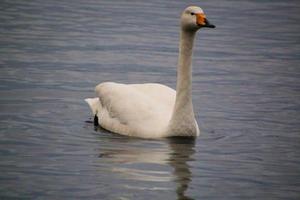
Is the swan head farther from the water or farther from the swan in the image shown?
the water

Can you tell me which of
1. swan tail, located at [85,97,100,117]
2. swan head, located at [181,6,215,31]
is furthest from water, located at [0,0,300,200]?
swan head, located at [181,6,215,31]

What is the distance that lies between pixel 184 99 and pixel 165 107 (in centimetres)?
65

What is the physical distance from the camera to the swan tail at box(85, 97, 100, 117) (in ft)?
55.3

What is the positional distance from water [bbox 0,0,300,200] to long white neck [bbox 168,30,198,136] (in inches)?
9.9

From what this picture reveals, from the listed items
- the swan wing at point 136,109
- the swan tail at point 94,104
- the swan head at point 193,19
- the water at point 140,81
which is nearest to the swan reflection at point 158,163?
the water at point 140,81

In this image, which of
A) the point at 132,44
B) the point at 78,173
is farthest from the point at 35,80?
the point at 78,173

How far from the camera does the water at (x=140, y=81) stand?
41.8 feet

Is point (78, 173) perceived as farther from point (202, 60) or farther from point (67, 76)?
point (202, 60)

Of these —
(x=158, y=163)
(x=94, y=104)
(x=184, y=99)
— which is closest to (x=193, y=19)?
(x=184, y=99)

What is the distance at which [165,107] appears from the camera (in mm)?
15984

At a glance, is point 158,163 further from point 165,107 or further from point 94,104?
point 94,104

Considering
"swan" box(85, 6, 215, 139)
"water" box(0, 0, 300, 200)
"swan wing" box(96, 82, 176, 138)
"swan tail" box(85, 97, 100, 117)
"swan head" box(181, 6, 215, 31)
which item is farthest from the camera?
"swan tail" box(85, 97, 100, 117)

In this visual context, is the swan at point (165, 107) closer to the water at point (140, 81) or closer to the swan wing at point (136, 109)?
the swan wing at point (136, 109)

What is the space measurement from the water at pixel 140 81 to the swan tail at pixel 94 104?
198 millimetres
